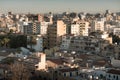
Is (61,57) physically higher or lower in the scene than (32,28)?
higher

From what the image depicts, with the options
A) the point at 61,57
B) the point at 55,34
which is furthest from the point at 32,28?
the point at 61,57

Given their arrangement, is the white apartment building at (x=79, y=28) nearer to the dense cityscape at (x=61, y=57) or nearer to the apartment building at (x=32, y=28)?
the dense cityscape at (x=61, y=57)

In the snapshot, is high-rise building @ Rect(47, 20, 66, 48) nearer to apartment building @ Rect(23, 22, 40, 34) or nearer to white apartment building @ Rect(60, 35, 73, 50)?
white apartment building @ Rect(60, 35, 73, 50)

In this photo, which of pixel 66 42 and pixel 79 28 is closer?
pixel 66 42

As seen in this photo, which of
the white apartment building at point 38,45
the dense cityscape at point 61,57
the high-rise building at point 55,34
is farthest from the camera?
the high-rise building at point 55,34

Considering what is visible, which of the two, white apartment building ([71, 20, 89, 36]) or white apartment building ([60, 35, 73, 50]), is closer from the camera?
white apartment building ([60, 35, 73, 50])

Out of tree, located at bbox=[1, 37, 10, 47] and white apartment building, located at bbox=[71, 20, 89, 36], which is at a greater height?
white apartment building, located at bbox=[71, 20, 89, 36]

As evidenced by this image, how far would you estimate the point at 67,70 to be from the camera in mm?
13656

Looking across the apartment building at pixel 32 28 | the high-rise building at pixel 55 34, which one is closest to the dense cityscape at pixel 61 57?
the high-rise building at pixel 55 34

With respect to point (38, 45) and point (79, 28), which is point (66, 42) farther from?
point (79, 28)

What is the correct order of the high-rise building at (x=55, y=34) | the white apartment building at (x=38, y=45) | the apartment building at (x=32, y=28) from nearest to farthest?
the white apartment building at (x=38, y=45) < the high-rise building at (x=55, y=34) < the apartment building at (x=32, y=28)

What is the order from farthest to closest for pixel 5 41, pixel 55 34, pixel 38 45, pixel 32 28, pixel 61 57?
pixel 32 28
pixel 5 41
pixel 55 34
pixel 38 45
pixel 61 57

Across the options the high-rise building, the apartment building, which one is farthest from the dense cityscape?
the apartment building

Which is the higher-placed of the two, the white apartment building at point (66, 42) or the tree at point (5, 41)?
the white apartment building at point (66, 42)
